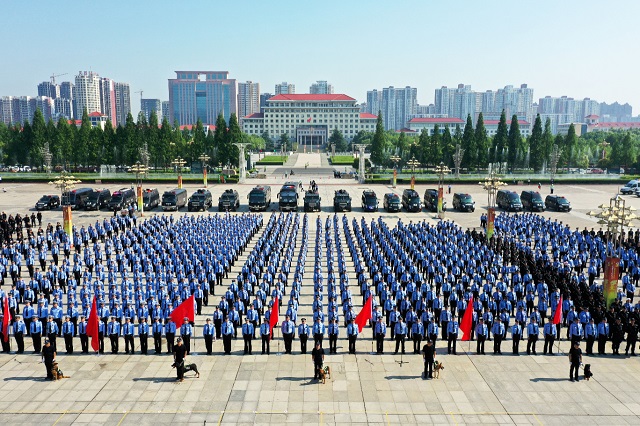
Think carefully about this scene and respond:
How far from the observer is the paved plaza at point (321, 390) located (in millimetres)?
10344

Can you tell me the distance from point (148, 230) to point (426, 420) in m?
20.0

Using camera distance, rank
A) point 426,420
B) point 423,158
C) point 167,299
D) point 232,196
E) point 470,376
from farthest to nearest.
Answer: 1. point 423,158
2. point 232,196
3. point 167,299
4. point 470,376
5. point 426,420

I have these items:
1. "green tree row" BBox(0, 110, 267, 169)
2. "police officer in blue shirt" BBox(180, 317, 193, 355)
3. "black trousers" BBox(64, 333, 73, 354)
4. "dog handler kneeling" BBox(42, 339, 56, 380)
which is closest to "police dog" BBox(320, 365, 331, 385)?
"police officer in blue shirt" BBox(180, 317, 193, 355)

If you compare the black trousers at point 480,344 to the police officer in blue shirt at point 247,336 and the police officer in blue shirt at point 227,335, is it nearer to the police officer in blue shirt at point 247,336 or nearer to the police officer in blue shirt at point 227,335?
the police officer in blue shirt at point 247,336

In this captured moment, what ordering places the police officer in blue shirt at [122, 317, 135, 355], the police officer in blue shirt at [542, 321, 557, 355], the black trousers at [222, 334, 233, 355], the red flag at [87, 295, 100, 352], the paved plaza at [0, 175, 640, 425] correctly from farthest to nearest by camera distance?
the police officer in blue shirt at [542, 321, 557, 355] → the black trousers at [222, 334, 233, 355] → the police officer in blue shirt at [122, 317, 135, 355] → the red flag at [87, 295, 100, 352] → the paved plaza at [0, 175, 640, 425]

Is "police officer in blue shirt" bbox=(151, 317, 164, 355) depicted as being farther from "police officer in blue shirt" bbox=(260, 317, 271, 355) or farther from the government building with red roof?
the government building with red roof

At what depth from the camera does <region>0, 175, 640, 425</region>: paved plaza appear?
1034cm

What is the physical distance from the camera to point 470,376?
40.1 feet

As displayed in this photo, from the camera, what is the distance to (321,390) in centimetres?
1149

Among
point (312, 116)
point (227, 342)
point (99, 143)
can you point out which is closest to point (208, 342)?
point (227, 342)

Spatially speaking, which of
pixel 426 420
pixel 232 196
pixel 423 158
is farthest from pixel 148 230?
pixel 423 158

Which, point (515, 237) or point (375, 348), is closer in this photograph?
point (375, 348)

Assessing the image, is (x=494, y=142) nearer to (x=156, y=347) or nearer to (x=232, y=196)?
(x=232, y=196)

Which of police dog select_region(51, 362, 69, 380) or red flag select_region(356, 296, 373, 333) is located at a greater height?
red flag select_region(356, 296, 373, 333)
